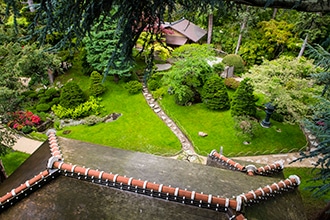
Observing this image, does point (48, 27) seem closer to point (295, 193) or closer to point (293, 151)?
point (295, 193)

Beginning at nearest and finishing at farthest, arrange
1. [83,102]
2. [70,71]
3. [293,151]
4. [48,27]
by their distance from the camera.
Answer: [48,27] → [293,151] → [83,102] → [70,71]

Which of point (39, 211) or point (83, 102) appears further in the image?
point (83, 102)

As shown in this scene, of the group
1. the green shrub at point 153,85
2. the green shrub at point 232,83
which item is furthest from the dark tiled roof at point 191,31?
→ the green shrub at point 153,85

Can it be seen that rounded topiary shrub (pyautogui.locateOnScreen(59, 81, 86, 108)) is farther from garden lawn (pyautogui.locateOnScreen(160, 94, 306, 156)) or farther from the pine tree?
garden lawn (pyautogui.locateOnScreen(160, 94, 306, 156))

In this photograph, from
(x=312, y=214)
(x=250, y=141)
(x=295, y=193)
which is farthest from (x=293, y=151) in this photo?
(x=295, y=193)

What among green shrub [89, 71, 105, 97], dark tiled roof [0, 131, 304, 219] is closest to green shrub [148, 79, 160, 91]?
green shrub [89, 71, 105, 97]

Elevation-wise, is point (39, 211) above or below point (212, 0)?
below

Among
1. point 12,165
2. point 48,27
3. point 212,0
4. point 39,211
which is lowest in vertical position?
point 12,165
